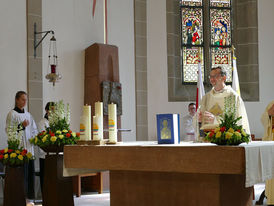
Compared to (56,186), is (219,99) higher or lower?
higher

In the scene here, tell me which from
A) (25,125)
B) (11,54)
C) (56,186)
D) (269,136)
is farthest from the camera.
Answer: (11,54)

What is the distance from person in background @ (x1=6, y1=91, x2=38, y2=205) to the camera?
26.6 ft

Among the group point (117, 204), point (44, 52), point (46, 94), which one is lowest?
point (117, 204)

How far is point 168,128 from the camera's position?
190 inches

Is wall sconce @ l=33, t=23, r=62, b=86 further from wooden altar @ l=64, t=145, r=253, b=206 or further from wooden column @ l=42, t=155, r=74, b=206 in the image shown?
wooden altar @ l=64, t=145, r=253, b=206

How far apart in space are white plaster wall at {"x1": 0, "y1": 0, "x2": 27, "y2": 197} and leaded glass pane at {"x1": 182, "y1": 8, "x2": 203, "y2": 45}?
4357 millimetres

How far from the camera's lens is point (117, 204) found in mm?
5375

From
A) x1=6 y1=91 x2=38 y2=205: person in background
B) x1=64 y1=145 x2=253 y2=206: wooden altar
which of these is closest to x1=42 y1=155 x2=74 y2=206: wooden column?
x1=64 y1=145 x2=253 y2=206: wooden altar

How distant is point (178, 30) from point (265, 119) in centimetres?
506

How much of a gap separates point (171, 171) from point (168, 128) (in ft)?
1.67

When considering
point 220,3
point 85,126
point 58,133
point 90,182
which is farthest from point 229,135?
point 220,3

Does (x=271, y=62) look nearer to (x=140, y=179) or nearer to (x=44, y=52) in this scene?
(x=44, y=52)

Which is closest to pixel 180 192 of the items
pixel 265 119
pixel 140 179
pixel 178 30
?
pixel 140 179

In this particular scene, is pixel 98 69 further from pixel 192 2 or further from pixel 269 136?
pixel 192 2
